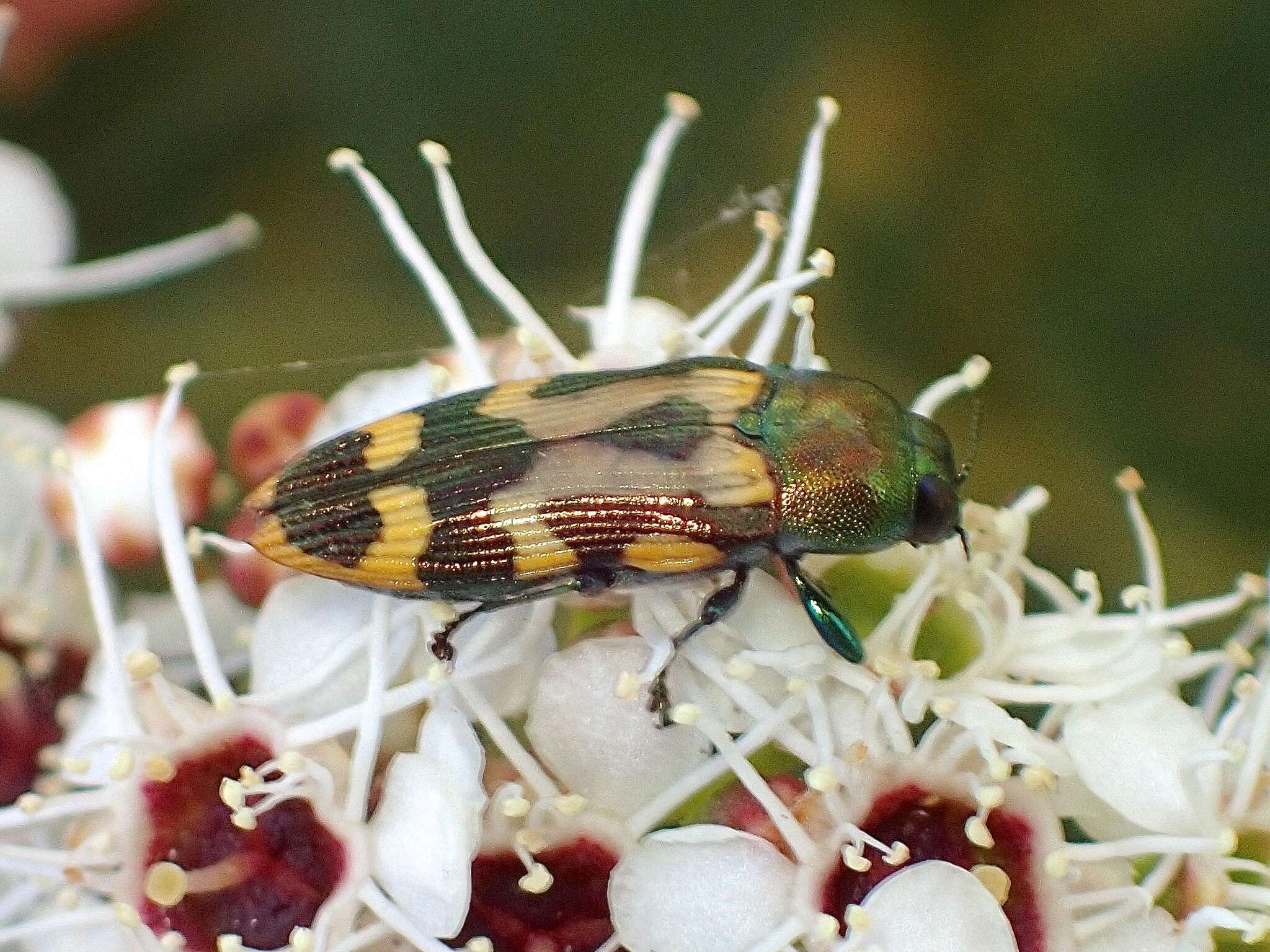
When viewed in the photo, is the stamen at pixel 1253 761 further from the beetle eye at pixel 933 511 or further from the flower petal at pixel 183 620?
the flower petal at pixel 183 620

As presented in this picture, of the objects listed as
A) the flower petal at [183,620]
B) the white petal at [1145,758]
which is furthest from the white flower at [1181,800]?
the flower petal at [183,620]

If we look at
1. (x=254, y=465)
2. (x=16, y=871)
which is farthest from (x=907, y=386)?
(x=16, y=871)

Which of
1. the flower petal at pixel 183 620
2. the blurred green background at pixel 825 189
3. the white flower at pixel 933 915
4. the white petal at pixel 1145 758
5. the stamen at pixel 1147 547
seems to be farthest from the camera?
the blurred green background at pixel 825 189

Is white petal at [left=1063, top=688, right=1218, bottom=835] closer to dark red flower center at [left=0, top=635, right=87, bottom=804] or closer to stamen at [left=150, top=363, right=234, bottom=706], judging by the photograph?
stamen at [left=150, top=363, right=234, bottom=706]

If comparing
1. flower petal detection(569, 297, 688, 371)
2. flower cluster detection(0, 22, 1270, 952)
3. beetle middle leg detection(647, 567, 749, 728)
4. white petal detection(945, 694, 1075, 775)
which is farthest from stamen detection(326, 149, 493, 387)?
white petal detection(945, 694, 1075, 775)

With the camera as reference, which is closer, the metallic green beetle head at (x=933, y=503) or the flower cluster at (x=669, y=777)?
the flower cluster at (x=669, y=777)

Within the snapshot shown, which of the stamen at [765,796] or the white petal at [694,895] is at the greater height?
the stamen at [765,796]

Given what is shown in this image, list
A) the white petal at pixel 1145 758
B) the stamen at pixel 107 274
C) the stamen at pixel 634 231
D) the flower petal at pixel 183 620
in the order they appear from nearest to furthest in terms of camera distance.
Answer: the white petal at pixel 1145 758, the stamen at pixel 634 231, the flower petal at pixel 183 620, the stamen at pixel 107 274

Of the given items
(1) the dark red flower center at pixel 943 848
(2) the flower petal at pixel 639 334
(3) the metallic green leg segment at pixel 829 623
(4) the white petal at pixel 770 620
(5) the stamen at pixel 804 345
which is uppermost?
(5) the stamen at pixel 804 345
